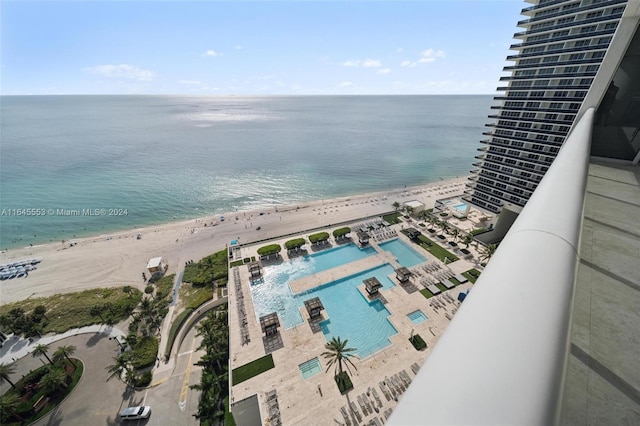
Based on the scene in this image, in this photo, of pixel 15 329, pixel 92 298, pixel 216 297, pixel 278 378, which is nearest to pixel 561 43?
pixel 278 378

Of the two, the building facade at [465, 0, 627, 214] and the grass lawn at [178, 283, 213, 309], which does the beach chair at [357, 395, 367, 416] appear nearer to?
the grass lawn at [178, 283, 213, 309]

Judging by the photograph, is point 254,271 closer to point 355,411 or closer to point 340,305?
point 340,305

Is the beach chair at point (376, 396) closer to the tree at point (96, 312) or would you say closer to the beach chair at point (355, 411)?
the beach chair at point (355, 411)

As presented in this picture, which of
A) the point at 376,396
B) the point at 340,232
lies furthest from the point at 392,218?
the point at 376,396

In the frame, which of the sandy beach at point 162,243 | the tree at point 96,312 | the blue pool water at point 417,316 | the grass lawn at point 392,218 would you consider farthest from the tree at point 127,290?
the grass lawn at point 392,218

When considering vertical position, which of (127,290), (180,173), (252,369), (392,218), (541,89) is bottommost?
(127,290)
